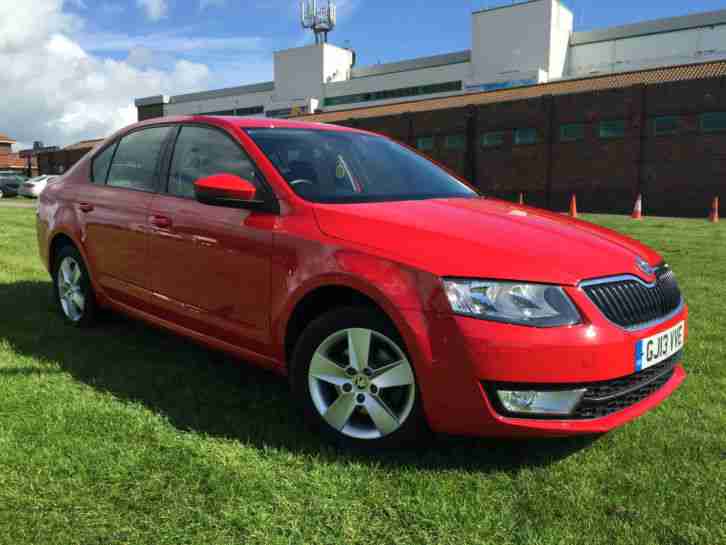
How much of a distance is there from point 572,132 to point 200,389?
109 ft

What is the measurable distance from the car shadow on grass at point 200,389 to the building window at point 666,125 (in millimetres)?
31227

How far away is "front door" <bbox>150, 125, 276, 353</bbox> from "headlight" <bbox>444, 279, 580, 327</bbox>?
106 cm

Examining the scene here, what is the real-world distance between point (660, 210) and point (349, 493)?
32.6 meters

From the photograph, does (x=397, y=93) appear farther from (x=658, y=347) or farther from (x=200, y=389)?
(x=658, y=347)

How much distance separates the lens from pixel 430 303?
2510mm

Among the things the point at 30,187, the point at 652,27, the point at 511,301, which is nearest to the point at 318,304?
the point at 511,301

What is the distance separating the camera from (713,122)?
29125mm

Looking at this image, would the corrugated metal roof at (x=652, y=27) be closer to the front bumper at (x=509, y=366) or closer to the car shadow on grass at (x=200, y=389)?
the car shadow on grass at (x=200, y=389)

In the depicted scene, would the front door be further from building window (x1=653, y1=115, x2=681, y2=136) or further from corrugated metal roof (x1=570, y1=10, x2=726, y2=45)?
corrugated metal roof (x1=570, y1=10, x2=726, y2=45)

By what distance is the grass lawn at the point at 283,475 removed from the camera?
7.53 ft

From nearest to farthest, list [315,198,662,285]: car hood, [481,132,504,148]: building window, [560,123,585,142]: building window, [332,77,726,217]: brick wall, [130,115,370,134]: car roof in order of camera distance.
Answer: [315,198,662,285]: car hood < [130,115,370,134]: car roof < [332,77,726,217]: brick wall < [560,123,585,142]: building window < [481,132,504,148]: building window

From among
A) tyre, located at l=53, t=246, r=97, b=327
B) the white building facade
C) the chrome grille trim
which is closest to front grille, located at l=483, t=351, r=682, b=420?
the chrome grille trim

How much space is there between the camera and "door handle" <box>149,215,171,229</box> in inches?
147

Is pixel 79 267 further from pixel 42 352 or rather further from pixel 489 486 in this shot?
pixel 489 486
